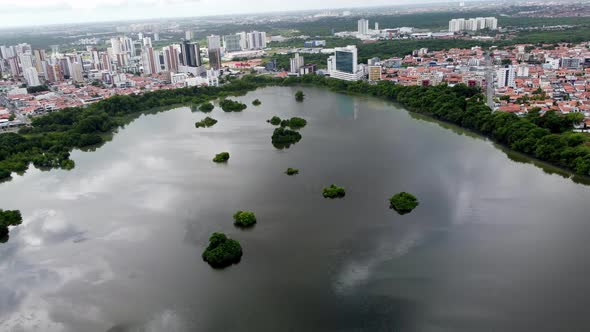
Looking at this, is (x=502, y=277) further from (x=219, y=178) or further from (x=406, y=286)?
(x=219, y=178)

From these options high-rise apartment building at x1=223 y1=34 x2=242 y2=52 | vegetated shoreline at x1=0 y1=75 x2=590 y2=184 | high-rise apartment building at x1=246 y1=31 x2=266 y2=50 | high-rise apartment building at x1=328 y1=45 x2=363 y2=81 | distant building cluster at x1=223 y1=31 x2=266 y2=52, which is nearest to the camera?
vegetated shoreline at x1=0 y1=75 x2=590 y2=184

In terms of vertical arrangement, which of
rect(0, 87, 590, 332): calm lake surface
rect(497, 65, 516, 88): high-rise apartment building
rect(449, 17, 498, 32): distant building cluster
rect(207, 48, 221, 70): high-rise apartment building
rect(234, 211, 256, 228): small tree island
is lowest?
rect(0, 87, 590, 332): calm lake surface

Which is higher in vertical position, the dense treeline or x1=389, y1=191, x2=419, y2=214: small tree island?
the dense treeline

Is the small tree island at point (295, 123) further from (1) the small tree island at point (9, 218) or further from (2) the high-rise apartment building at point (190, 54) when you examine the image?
(2) the high-rise apartment building at point (190, 54)

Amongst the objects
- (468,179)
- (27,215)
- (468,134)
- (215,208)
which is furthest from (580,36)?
(27,215)

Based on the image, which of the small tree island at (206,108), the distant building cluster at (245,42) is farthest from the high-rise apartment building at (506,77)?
the distant building cluster at (245,42)

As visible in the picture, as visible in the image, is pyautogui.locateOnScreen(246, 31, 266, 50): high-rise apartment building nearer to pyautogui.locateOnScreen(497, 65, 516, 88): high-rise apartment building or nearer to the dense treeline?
the dense treeline

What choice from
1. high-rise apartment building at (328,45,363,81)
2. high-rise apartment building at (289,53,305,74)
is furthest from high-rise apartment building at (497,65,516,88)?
high-rise apartment building at (289,53,305,74)
